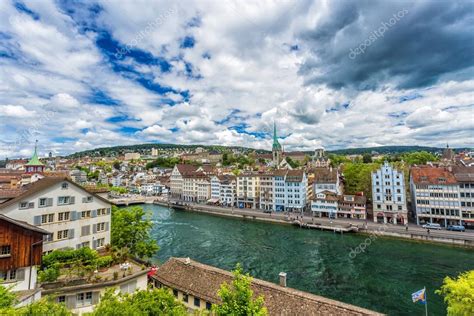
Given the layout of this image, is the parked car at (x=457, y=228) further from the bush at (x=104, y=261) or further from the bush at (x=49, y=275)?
the bush at (x=49, y=275)

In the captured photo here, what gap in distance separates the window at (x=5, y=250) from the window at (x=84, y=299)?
16.2 feet

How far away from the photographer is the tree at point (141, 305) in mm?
8242

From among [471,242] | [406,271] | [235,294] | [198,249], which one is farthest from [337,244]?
[235,294]

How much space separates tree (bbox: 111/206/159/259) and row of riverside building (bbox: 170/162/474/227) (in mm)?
48491

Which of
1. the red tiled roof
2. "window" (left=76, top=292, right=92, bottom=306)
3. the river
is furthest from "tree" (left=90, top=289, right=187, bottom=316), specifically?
the red tiled roof

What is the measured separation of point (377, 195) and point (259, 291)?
50433 mm

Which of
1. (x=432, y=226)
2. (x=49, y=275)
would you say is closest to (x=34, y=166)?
(x=49, y=275)

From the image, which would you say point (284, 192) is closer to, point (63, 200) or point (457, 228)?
point (457, 228)

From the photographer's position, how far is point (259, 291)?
17.7 m

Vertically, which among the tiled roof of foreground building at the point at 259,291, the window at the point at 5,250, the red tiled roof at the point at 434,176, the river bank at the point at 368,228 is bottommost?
the river bank at the point at 368,228

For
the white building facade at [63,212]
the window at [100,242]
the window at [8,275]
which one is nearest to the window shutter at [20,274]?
the window at [8,275]

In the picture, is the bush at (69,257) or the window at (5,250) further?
the bush at (69,257)

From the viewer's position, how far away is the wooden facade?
49.1 feet

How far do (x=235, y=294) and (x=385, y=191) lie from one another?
58503 millimetres
